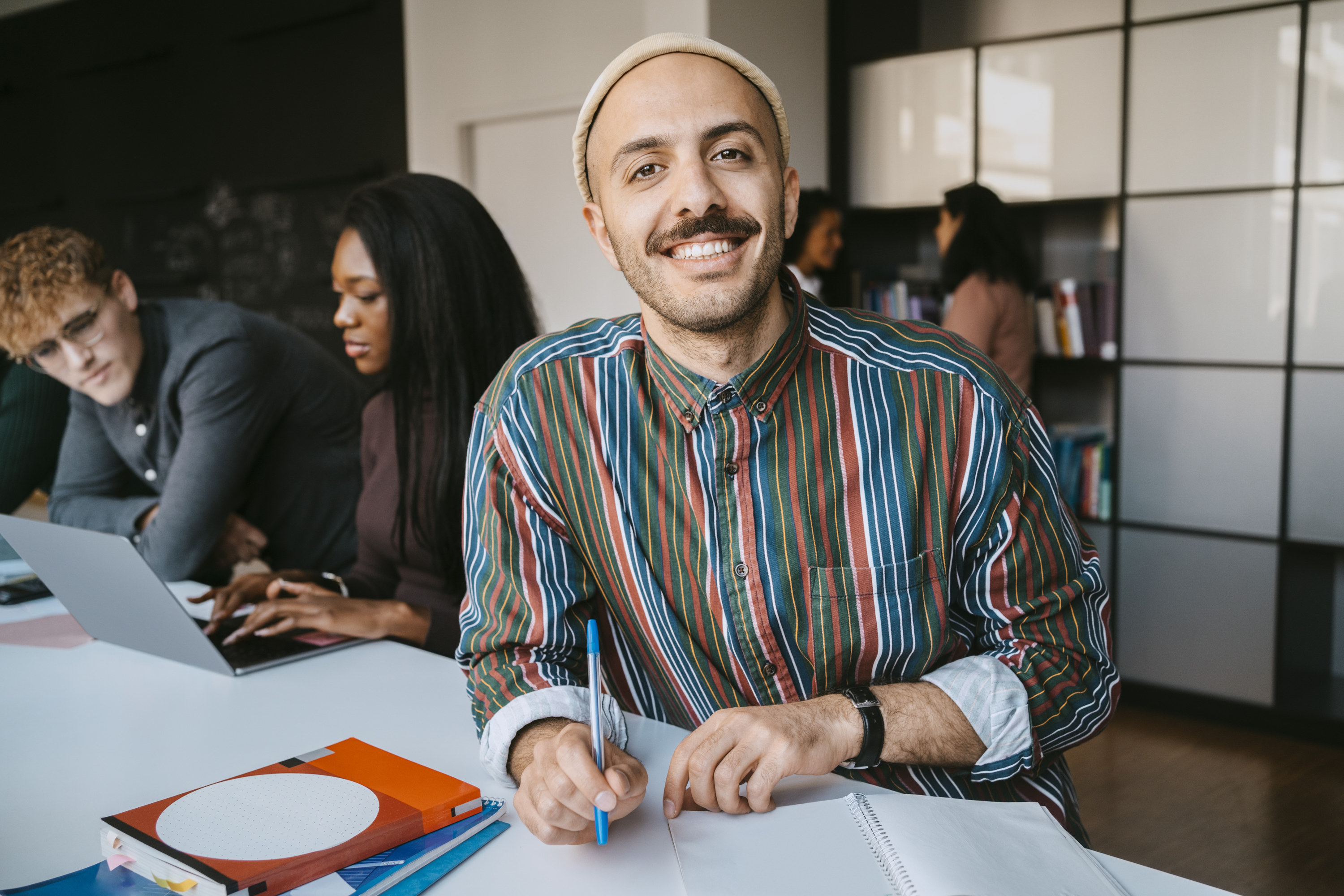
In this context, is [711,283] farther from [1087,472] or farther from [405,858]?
[1087,472]

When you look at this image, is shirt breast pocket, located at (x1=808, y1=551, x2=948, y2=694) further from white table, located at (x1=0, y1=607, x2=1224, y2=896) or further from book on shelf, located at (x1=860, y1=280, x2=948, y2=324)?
book on shelf, located at (x1=860, y1=280, x2=948, y2=324)

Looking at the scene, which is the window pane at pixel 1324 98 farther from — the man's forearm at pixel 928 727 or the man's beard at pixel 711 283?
the man's forearm at pixel 928 727

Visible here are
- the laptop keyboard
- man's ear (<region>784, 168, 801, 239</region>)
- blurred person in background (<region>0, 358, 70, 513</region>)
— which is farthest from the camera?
blurred person in background (<region>0, 358, 70, 513</region>)

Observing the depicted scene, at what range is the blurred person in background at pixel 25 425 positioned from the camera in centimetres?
256

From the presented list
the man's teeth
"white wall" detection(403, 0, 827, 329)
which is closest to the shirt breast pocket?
the man's teeth

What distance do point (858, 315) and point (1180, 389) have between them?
98.0 inches

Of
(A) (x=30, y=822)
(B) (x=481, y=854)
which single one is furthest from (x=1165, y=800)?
(A) (x=30, y=822)

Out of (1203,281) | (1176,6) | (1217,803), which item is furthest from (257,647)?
(1176,6)

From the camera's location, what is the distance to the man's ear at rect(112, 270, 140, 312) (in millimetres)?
2168

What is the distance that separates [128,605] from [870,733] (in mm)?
1055

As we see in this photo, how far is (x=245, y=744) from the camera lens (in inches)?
47.2

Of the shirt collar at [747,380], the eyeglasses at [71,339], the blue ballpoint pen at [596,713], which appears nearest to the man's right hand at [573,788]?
the blue ballpoint pen at [596,713]

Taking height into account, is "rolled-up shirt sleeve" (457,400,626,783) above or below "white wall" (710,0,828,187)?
below

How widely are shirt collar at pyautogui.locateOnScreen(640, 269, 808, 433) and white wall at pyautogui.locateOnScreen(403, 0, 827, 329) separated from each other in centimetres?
268
